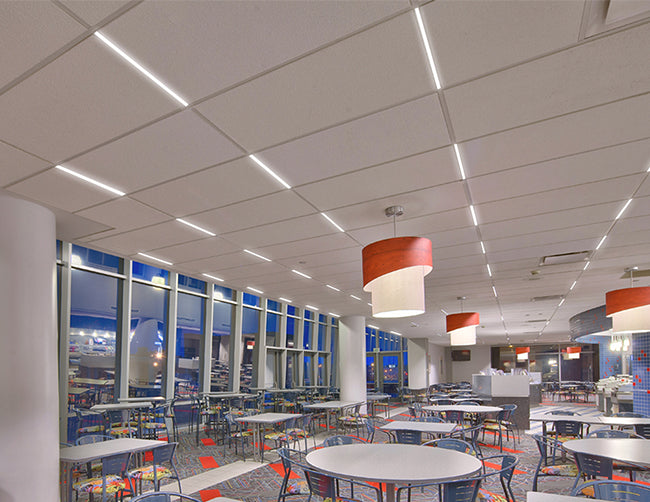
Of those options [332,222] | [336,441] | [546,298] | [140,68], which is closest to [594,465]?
[336,441]

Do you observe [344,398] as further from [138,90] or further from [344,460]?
[138,90]

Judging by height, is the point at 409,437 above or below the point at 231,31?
below

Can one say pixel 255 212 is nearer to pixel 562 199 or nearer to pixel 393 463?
pixel 393 463

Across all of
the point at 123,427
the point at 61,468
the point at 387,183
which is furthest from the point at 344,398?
the point at 387,183

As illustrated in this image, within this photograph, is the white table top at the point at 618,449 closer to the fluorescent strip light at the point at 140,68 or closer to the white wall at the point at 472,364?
the fluorescent strip light at the point at 140,68

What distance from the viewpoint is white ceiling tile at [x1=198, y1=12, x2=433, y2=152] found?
2240mm

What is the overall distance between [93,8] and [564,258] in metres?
6.61

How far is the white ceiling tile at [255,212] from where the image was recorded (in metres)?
4.30

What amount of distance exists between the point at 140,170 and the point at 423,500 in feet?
16.0

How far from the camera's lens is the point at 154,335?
9406 millimetres

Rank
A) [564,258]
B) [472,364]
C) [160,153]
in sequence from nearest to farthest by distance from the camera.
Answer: [160,153] → [564,258] → [472,364]

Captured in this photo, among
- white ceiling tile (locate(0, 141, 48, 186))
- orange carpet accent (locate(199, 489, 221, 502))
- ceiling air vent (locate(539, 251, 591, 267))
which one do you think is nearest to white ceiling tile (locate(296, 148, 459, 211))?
white ceiling tile (locate(0, 141, 48, 186))

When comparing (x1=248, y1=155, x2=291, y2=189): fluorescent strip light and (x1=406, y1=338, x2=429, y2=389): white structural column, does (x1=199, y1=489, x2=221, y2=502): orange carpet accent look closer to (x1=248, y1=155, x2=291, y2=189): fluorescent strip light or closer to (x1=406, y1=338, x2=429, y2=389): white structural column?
(x1=248, y1=155, x2=291, y2=189): fluorescent strip light

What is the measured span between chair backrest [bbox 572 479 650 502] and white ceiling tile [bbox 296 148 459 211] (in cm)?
252
